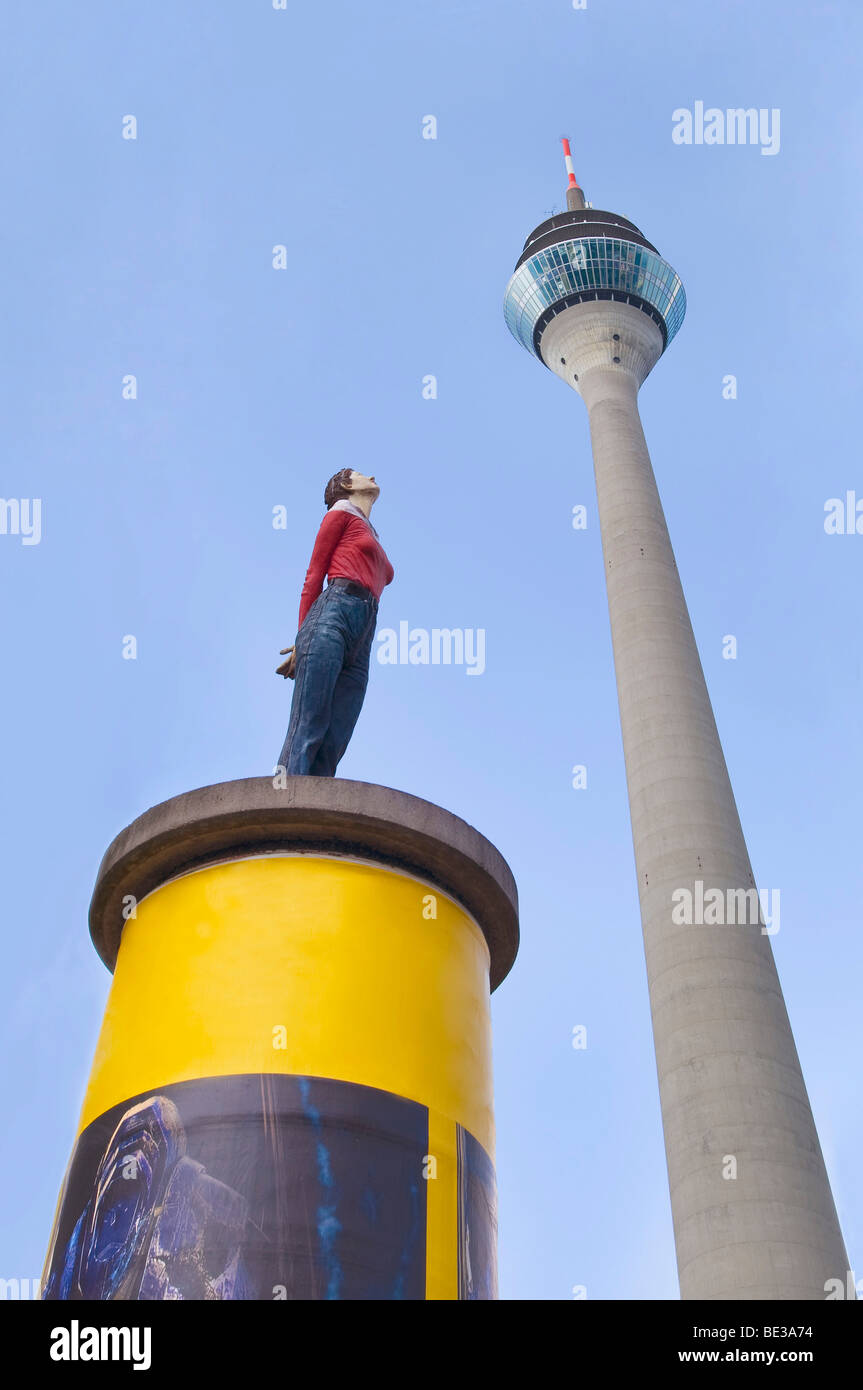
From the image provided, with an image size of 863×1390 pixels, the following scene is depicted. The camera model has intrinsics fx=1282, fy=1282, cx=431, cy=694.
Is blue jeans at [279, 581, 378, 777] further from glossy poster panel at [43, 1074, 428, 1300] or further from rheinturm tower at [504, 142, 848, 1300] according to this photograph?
rheinturm tower at [504, 142, 848, 1300]

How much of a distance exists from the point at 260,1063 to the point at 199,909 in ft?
3.11

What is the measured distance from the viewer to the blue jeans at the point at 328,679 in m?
7.56

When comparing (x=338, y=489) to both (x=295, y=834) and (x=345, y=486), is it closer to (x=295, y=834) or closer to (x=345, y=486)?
(x=345, y=486)

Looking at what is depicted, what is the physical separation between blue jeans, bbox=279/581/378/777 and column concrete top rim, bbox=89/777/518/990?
1.04 meters

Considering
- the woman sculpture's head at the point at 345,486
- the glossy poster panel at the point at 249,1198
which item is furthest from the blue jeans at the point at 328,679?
the glossy poster panel at the point at 249,1198

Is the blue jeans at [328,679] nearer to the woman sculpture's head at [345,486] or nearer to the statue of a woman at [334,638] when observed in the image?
the statue of a woman at [334,638]

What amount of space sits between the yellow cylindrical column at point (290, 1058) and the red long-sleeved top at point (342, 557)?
2045mm

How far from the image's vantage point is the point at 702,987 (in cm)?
2919

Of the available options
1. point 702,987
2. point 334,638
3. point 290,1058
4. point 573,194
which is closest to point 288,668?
point 334,638

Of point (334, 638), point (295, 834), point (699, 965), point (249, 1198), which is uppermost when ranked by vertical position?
point (699, 965)

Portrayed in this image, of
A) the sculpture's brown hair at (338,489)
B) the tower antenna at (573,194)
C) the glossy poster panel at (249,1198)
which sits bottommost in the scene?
the glossy poster panel at (249,1198)

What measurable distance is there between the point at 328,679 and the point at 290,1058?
8.94ft

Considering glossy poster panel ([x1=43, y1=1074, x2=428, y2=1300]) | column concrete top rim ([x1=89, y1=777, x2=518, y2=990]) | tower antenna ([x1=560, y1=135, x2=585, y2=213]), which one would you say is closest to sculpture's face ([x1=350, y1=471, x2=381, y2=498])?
column concrete top rim ([x1=89, y1=777, x2=518, y2=990])
